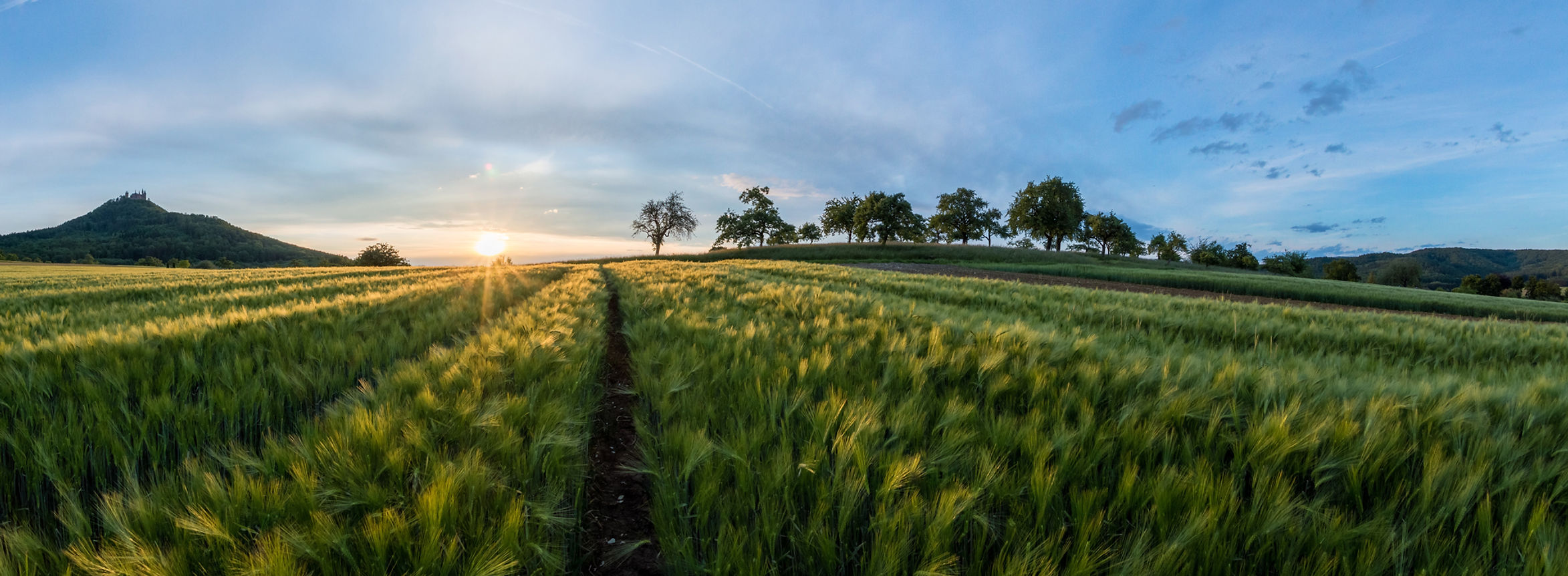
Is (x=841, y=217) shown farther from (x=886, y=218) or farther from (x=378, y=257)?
(x=378, y=257)

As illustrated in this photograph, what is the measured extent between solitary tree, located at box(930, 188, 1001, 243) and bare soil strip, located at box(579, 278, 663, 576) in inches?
2750

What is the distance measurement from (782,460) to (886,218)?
60736 mm

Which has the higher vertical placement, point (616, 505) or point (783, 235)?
point (783, 235)

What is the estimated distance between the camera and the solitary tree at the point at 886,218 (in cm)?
6000

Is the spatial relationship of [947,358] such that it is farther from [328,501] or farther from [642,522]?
[328,501]

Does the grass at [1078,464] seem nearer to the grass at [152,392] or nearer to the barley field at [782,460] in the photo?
the barley field at [782,460]

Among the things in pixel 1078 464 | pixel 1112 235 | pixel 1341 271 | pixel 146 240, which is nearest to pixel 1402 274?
pixel 1341 271

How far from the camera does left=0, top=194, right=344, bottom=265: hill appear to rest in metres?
102

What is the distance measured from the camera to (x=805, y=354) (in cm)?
304

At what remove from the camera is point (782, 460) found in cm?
152

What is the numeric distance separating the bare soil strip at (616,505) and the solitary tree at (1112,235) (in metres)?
83.6

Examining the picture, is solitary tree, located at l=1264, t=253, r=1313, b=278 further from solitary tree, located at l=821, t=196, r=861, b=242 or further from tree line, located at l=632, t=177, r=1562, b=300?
solitary tree, located at l=821, t=196, r=861, b=242

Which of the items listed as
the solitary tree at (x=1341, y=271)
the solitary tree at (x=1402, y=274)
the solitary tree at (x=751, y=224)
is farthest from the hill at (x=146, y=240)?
the solitary tree at (x=1402, y=274)

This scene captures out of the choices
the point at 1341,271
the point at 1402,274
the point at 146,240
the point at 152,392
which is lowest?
the point at 152,392
